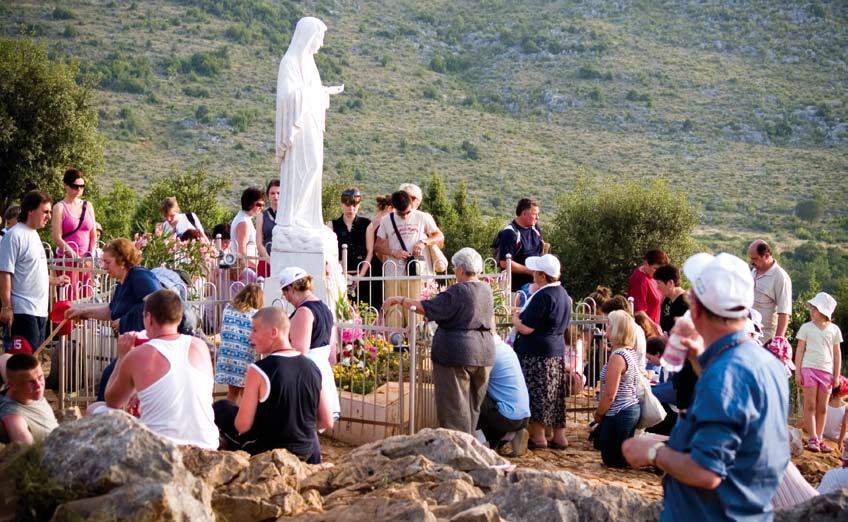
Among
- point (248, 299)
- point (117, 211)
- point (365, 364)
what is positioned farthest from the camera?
point (117, 211)

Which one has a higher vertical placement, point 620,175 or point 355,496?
point 620,175

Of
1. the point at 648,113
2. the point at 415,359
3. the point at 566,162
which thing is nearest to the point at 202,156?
the point at 566,162

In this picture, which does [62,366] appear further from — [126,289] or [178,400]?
[178,400]

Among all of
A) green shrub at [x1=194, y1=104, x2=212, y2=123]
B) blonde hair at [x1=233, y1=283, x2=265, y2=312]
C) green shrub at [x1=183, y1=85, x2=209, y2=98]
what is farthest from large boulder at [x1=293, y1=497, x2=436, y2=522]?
green shrub at [x1=183, y1=85, x2=209, y2=98]

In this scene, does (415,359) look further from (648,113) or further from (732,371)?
(648,113)

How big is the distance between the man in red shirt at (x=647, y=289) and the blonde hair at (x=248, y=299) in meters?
4.59

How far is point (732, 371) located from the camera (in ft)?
12.6

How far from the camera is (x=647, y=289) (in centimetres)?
1165

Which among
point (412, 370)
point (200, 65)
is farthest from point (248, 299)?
point (200, 65)

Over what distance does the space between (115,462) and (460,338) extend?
413 centimetres

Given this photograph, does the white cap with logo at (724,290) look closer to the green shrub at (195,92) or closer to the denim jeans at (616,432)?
the denim jeans at (616,432)

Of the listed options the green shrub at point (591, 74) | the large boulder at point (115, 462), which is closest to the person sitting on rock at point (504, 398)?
the large boulder at point (115, 462)

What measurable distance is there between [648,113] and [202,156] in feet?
73.9

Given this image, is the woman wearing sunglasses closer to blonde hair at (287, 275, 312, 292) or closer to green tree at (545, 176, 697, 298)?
blonde hair at (287, 275, 312, 292)
